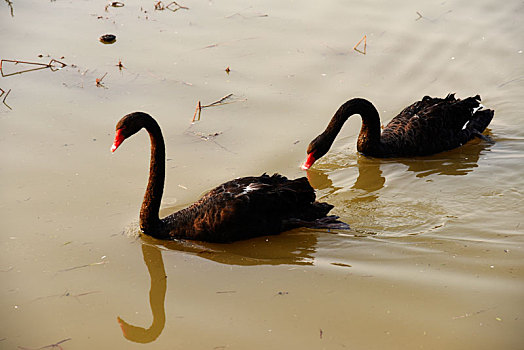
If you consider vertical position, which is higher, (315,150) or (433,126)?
(433,126)

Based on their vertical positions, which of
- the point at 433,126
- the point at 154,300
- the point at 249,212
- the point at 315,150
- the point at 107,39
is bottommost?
the point at 154,300

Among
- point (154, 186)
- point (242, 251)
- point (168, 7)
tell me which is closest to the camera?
point (242, 251)

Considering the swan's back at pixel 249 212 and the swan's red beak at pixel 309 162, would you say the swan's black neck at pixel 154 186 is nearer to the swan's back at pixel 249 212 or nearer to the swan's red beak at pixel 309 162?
the swan's back at pixel 249 212

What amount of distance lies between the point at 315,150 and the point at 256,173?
574mm

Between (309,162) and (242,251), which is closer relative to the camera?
(242,251)

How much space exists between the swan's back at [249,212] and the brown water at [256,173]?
0.11m

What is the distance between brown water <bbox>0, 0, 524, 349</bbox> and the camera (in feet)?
13.2

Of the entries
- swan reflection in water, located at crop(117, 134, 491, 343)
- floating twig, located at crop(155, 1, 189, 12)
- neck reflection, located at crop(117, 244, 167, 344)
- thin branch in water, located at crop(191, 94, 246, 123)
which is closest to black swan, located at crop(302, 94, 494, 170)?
swan reflection in water, located at crop(117, 134, 491, 343)

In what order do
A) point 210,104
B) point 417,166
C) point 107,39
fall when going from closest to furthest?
point 417,166
point 210,104
point 107,39

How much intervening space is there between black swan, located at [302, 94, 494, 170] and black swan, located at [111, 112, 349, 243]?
1.33m

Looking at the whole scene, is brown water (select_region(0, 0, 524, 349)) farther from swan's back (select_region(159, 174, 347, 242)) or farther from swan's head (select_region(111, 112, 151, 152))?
swan's head (select_region(111, 112, 151, 152))

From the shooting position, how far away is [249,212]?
16.0 ft

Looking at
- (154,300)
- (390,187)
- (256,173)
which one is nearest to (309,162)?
(256,173)

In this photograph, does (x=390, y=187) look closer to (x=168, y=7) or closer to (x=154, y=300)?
(x=154, y=300)
